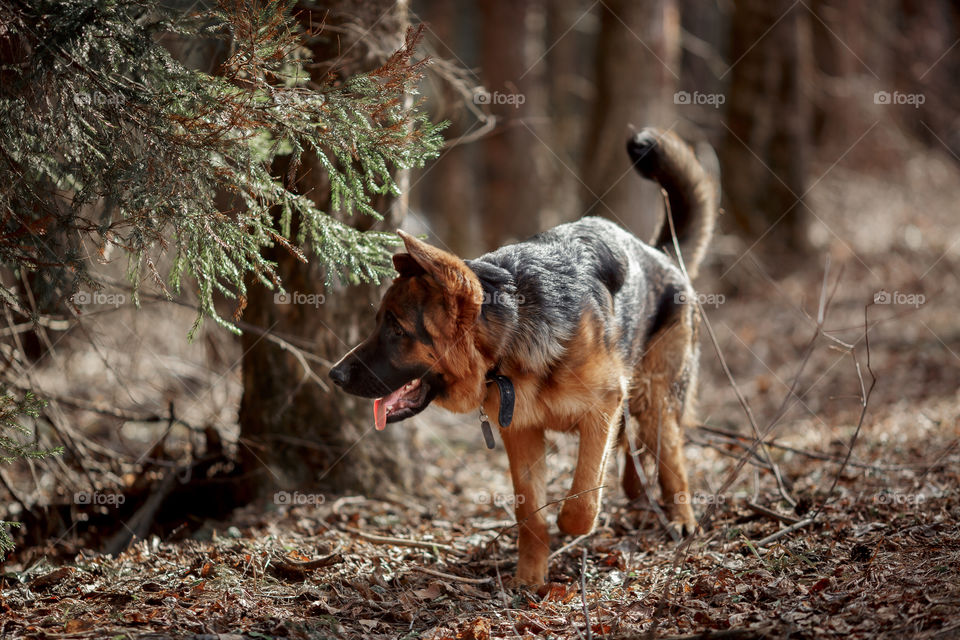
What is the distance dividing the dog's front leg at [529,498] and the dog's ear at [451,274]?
96cm

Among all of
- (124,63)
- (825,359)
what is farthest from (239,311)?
(825,359)

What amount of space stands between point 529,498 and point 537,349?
3.58 ft

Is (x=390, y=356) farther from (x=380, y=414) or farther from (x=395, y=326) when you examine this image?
(x=380, y=414)

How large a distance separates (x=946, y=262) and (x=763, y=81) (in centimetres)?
462

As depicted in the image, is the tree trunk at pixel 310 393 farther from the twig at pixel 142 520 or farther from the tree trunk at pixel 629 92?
the tree trunk at pixel 629 92

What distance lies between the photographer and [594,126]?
13117mm

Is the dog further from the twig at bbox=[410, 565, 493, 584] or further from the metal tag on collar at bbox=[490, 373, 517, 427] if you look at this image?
the twig at bbox=[410, 565, 493, 584]

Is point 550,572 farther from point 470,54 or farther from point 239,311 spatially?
point 470,54

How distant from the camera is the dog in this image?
14.6 feet

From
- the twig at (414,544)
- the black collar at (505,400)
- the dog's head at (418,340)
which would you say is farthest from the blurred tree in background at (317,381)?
the black collar at (505,400)

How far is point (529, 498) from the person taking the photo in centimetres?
511

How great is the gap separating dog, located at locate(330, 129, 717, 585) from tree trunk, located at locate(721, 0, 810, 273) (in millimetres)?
9303

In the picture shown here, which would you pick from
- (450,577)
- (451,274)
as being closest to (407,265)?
(451,274)

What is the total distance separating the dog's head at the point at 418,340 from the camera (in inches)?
174
